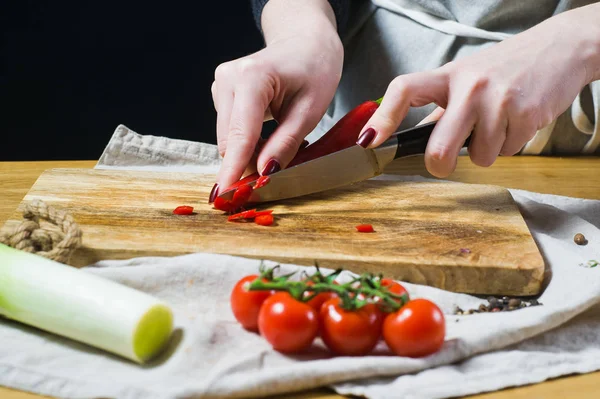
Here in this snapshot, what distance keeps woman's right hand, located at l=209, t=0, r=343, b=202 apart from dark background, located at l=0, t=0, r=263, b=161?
5.01ft

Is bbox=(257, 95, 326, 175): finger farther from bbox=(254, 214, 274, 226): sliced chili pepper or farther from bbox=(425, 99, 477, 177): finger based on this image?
bbox=(425, 99, 477, 177): finger

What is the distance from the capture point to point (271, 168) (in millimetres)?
1609

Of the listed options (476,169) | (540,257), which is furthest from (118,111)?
(540,257)

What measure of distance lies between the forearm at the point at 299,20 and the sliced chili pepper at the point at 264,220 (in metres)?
0.61

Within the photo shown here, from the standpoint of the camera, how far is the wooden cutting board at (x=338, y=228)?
4.25ft

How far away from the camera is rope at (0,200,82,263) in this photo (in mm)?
1232

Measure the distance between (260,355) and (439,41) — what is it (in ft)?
4.71

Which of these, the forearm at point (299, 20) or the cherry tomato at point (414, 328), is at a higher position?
the forearm at point (299, 20)

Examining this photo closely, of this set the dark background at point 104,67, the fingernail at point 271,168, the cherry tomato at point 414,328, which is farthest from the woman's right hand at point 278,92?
the dark background at point 104,67

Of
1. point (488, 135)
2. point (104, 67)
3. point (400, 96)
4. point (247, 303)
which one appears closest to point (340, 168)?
point (400, 96)

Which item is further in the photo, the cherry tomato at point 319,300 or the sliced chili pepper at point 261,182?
the sliced chili pepper at point 261,182

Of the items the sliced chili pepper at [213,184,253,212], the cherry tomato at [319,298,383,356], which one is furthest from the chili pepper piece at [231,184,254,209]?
the cherry tomato at [319,298,383,356]

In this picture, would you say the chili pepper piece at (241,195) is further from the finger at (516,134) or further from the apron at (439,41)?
the apron at (439,41)

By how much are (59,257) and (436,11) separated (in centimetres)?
140
